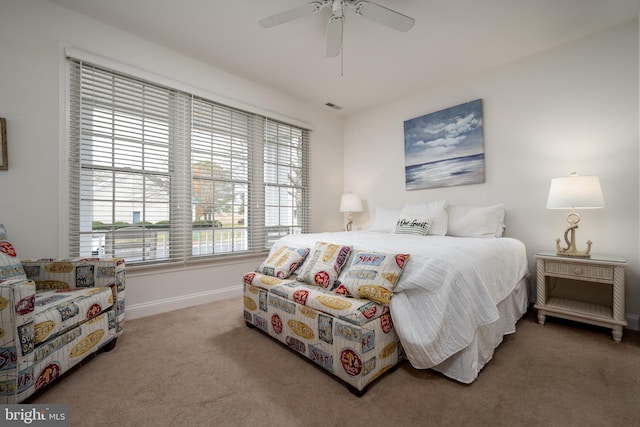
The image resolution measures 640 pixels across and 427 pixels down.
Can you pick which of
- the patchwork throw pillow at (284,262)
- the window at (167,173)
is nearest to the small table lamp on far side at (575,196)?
the patchwork throw pillow at (284,262)

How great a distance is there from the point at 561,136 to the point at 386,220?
193cm

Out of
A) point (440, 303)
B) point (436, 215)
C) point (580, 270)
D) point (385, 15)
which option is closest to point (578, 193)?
point (580, 270)

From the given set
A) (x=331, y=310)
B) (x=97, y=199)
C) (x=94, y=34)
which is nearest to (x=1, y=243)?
(x=97, y=199)

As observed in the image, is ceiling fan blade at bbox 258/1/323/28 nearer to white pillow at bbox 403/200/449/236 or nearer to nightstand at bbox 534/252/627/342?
Result: white pillow at bbox 403/200/449/236

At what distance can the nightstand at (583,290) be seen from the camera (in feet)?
6.82

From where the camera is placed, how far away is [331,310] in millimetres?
1580

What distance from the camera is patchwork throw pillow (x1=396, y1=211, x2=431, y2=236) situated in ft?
9.65

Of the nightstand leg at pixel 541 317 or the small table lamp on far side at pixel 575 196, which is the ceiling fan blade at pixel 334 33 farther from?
the nightstand leg at pixel 541 317

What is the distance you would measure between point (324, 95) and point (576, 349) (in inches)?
146

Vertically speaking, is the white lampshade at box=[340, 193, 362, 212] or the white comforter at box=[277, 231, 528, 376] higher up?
the white lampshade at box=[340, 193, 362, 212]

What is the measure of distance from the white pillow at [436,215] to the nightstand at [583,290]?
2.80 feet

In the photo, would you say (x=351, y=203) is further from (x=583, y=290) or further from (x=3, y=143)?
(x=3, y=143)

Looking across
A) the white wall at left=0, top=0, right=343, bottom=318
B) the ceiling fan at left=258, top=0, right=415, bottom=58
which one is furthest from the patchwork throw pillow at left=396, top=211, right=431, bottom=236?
the white wall at left=0, top=0, right=343, bottom=318

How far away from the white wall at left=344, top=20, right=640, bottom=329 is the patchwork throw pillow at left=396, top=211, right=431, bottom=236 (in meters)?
0.66
